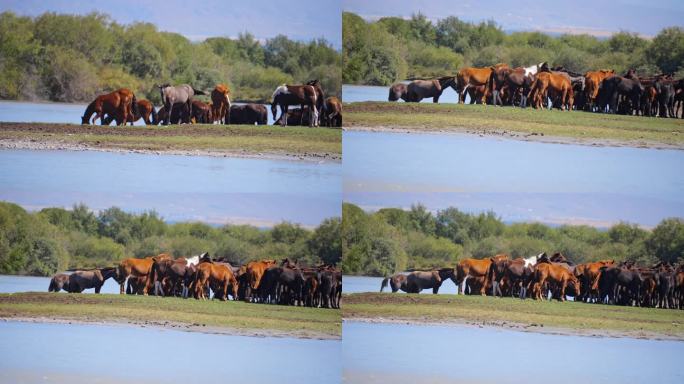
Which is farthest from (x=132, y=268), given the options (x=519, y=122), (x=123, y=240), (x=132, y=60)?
(x=519, y=122)

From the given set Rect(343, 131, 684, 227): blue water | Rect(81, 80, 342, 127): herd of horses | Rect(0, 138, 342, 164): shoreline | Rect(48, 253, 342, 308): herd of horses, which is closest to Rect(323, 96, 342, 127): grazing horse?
Rect(81, 80, 342, 127): herd of horses

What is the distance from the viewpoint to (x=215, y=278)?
26.5 ft

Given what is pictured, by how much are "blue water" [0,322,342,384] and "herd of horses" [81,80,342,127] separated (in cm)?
159

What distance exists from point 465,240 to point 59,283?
3016 millimetres

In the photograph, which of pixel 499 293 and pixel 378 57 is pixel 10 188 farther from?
pixel 499 293

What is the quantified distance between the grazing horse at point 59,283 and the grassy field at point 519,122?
2382mm

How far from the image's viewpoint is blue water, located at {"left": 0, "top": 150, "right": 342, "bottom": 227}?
7.99m

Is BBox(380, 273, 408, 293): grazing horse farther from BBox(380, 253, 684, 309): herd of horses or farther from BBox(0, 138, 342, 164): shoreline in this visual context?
BBox(0, 138, 342, 164): shoreline

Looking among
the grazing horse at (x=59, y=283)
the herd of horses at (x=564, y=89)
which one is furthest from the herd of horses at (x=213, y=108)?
the grazing horse at (x=59, y=283)

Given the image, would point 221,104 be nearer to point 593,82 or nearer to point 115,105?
point 115,105

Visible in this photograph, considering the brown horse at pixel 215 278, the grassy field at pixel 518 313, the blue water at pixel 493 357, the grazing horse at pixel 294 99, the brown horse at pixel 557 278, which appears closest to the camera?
the blue water at pixel 493 357

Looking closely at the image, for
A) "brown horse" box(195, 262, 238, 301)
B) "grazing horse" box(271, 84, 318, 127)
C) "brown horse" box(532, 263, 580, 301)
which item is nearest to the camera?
"brown horse" box(532, 263, 580, 301)

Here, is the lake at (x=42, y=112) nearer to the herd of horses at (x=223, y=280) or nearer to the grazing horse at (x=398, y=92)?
the herd of horses at (x=223, y=280)

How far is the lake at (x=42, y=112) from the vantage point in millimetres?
8031
